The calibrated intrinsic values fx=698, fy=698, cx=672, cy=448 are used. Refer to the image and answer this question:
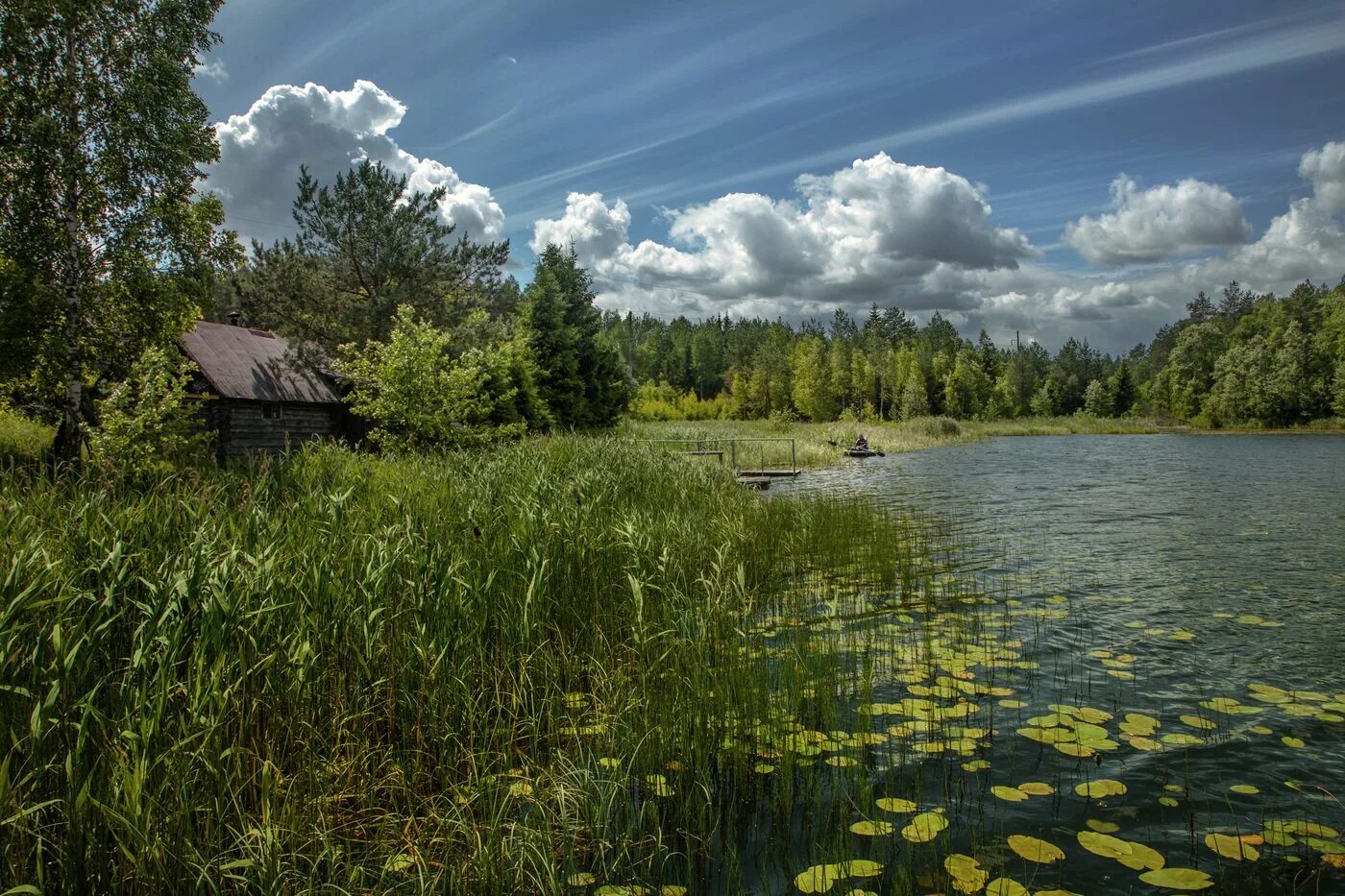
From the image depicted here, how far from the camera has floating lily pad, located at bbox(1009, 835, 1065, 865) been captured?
336cm

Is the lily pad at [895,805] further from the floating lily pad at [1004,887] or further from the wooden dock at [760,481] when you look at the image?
the wooden dock at [760,481]

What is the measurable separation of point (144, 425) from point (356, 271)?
659 inches

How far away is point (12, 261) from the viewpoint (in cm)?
1327

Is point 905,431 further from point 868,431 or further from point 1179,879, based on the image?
point 1179,879

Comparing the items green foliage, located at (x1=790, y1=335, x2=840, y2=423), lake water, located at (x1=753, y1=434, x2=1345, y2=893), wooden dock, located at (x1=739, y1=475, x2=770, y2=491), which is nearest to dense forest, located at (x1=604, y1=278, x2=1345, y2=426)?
green foliage, located at (x1=790, y1=335, x2=840, y2=423)

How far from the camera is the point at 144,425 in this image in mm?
12773

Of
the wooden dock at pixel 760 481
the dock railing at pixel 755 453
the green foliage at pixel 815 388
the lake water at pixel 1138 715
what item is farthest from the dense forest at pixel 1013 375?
the lake water at pixel 1138 715

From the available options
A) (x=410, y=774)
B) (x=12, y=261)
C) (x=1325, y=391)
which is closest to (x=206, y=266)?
(x=12, y=261)

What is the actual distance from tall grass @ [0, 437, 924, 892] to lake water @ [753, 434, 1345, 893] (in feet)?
3.68

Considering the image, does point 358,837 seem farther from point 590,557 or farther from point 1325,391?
point 1325,391

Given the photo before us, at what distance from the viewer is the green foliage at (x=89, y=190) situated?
13.6 metres

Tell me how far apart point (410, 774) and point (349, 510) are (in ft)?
11.7

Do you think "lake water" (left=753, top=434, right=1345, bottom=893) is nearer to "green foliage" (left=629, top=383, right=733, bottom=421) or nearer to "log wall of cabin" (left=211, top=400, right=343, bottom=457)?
"log wall of cabin" (left=211, top=400, right=343, bottom=457)

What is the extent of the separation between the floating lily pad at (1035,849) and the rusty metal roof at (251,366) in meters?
25.5
